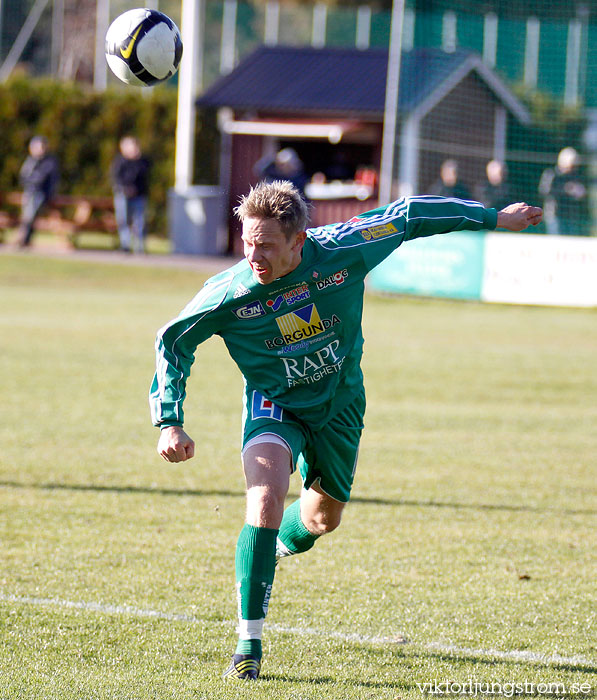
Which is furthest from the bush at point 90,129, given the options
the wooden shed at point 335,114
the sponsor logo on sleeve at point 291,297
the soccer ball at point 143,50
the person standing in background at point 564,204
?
the sponsor logo on sleeve at point 291,297

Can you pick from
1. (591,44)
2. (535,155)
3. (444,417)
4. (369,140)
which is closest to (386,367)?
(444,417)

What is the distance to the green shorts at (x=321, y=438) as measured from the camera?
14.8 feet

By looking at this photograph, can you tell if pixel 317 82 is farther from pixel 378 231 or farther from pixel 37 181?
pixel 378 231

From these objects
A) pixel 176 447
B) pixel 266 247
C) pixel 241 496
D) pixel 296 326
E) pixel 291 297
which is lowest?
pixel 241 496

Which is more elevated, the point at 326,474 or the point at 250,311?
A: the point at 250,311

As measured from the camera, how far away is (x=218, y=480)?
24.7 feet

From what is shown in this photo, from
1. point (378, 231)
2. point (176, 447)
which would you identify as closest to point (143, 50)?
point (378, 231)

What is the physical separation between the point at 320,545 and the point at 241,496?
1149 mm

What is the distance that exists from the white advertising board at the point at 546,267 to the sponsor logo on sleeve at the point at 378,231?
496 inches

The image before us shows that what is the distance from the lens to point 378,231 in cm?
473

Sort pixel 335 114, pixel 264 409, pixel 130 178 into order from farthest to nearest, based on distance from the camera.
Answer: pixel 335 114
pixel 130 178
pixel 264 409

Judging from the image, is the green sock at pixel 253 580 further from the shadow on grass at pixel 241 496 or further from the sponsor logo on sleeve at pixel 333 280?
the shadow on grass at pixel 241 496

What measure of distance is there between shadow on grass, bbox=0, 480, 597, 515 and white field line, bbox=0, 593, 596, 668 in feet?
6.98

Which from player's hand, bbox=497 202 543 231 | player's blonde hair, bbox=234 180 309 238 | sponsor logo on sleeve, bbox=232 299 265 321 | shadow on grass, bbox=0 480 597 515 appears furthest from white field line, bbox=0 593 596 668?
shadow on grass, bbox=0 480 597 515
